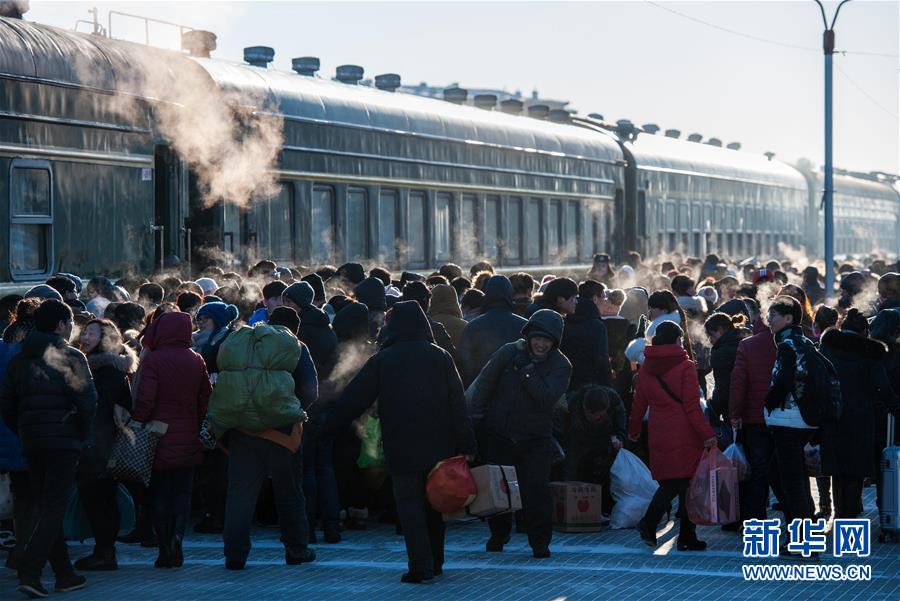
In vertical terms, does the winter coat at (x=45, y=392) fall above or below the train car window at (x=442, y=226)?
below

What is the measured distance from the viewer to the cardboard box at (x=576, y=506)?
1167 cm

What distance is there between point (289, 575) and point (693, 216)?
1097 inches

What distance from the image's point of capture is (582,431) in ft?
39.5

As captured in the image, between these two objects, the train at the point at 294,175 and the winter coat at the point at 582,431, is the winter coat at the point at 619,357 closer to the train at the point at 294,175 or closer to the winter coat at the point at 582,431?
the winter coat at the point at 582,431

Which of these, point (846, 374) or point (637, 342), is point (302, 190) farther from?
point (846, 374)

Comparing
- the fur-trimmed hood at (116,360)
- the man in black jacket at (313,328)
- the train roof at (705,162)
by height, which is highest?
the train roof at (705,162)

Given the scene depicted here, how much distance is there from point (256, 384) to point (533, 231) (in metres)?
16.5

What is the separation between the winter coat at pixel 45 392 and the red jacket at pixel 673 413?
143 inches

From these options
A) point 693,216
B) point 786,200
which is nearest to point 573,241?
point 693,216

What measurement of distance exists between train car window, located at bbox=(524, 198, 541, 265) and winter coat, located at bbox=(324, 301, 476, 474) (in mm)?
16020

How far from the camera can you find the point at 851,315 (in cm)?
1148

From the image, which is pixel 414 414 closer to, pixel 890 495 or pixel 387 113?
pixel 890 495

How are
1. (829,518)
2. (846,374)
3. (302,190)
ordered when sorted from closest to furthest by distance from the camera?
(846,374), (829,518), (302,190)

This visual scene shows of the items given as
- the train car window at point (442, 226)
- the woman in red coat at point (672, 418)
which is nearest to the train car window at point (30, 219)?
the woman in red coat at point (672, 418)
